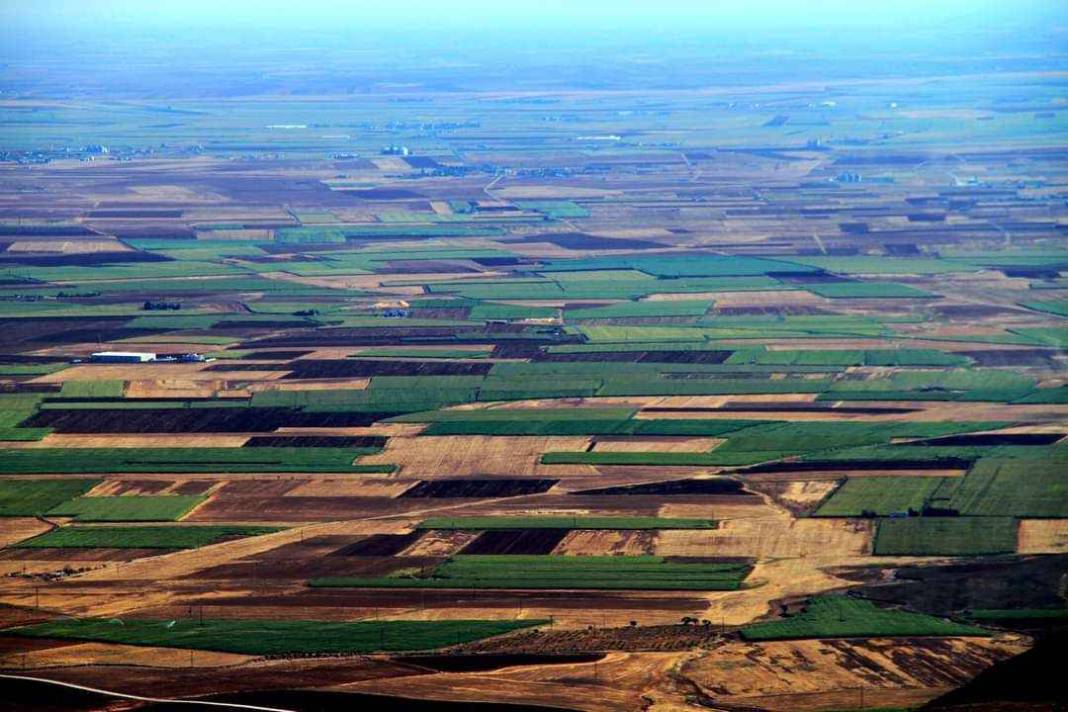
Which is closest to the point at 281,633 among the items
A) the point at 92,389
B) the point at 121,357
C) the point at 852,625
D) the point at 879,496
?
the point at 852,625

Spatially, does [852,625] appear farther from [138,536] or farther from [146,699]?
[138,536]

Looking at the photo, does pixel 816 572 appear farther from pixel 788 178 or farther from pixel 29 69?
pixel 29 69

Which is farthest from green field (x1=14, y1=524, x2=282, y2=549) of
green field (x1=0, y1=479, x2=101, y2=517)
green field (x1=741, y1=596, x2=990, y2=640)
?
green field (x1=741, y1=596, x2=990, y2=640)

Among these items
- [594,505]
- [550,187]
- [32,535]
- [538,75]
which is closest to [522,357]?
[594,505]

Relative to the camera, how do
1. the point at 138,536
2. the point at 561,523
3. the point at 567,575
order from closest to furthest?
1. the point at 567,575
2. the point at 138,536
3. the point at 561,523

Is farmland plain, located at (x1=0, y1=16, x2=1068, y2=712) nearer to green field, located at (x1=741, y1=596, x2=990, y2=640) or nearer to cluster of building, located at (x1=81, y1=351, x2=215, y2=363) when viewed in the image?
green field, located at (x1=741, y1=596, x2=990, y2=640)

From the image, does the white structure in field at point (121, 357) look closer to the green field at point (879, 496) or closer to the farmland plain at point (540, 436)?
the farmland plain at point (540, 436)
